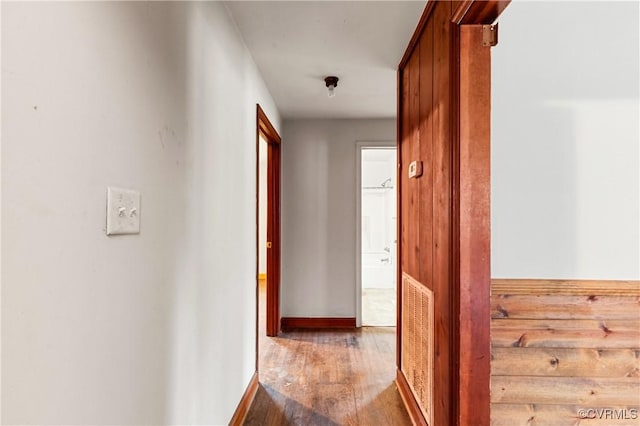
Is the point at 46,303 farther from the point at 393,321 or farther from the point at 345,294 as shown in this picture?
the point at 393,321

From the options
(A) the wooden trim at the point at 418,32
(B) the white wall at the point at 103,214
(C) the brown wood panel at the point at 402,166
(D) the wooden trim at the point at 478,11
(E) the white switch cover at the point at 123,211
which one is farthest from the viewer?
(C) the brown wood panel at the point at 402,166

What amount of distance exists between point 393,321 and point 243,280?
93.7 inches

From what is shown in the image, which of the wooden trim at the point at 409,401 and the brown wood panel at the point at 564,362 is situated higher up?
the brown wood panel at the point at 564,362

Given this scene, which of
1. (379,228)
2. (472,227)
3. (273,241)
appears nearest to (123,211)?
(472,227)

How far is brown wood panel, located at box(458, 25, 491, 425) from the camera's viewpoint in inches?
56.8

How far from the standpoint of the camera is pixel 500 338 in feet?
5.49

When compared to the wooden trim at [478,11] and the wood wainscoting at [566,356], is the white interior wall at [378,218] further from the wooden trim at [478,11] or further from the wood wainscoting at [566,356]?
the wooden trim at [478,11]

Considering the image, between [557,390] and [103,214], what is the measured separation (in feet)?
6.45

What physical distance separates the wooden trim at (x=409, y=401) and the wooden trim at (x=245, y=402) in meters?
0.99

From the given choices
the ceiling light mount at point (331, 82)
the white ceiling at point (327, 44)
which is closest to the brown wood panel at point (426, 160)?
the white ceiling at point (327, 44)

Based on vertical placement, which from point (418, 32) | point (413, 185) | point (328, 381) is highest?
point (418, 32)

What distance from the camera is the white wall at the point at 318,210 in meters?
4.00

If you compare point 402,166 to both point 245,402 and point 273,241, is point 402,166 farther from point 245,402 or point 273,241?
point 245,402

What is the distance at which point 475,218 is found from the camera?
1.46 metres
